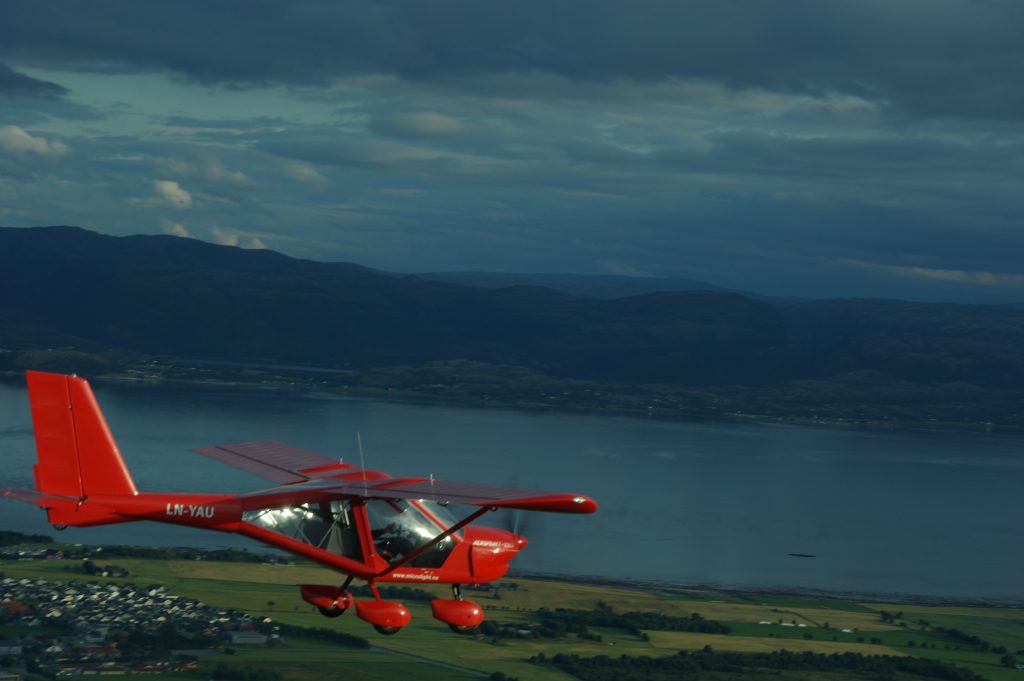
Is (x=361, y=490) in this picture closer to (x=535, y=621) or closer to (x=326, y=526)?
(x=326, y=526)

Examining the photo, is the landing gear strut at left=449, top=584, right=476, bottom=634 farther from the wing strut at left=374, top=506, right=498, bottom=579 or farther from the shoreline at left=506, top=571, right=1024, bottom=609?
the shoreline at left=506, top=571, right=1024, bottom=609

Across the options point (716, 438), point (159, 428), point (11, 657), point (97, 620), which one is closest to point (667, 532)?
point (97, 620)

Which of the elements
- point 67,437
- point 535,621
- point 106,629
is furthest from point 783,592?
point 67,437

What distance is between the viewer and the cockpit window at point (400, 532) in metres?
19.7

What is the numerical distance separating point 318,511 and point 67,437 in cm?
420

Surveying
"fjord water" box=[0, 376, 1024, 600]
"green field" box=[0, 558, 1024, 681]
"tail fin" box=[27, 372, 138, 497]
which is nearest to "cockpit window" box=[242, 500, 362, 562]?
"tail fin" box=[27, 372, 138, 497]

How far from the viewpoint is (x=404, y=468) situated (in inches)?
4412

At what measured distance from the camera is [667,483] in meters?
132

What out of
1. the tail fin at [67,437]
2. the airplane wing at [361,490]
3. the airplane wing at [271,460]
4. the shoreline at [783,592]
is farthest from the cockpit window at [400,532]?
the shoreline at [783,592]

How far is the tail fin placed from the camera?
61.7 ft

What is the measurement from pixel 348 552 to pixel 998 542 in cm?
10901

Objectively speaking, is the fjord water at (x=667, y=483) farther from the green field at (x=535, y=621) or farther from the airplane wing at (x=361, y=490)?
the airplane wing at (x=361, y=490)

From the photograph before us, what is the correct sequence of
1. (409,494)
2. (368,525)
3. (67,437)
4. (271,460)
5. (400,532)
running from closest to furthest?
(409,494) < (67,437) < (368,525) < (400,532) < (271,460)

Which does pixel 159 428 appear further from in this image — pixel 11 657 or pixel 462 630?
pixel 462 630
